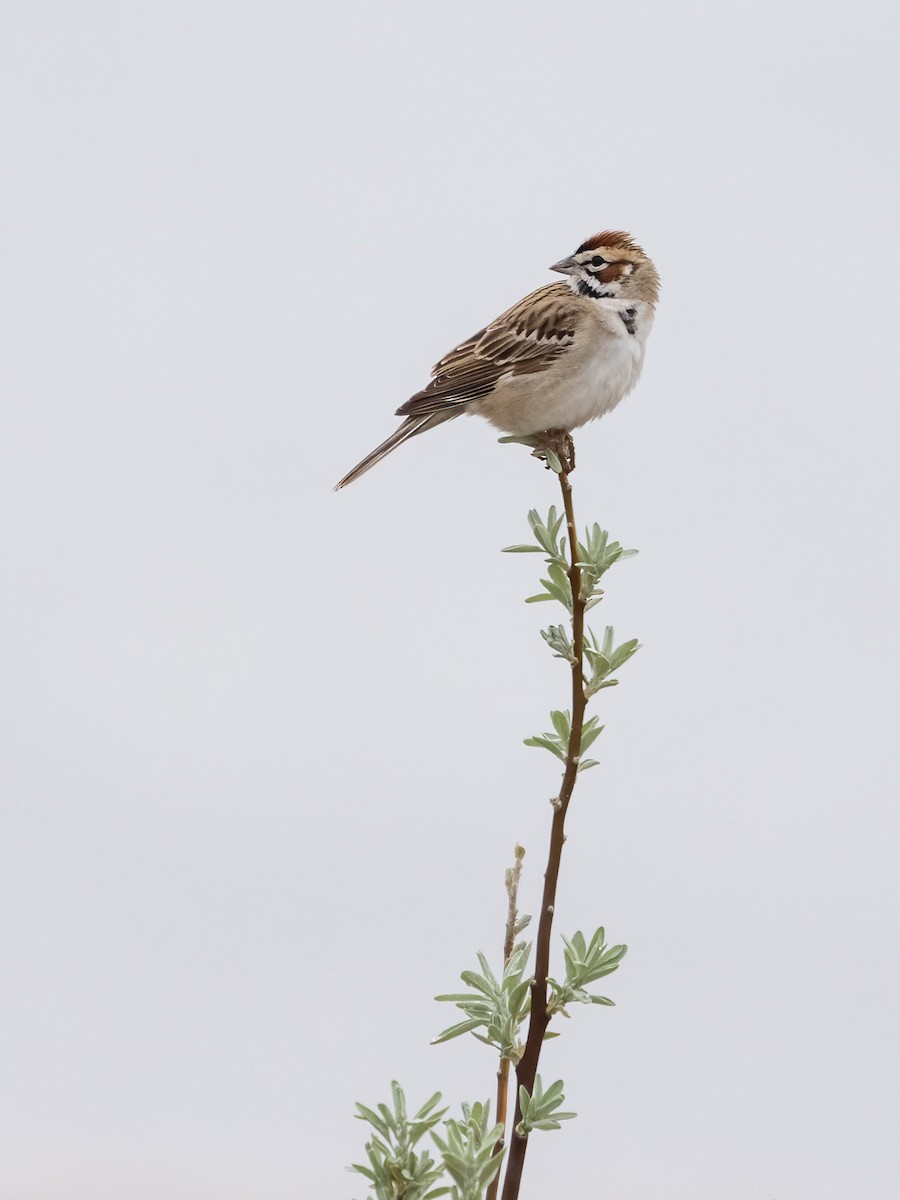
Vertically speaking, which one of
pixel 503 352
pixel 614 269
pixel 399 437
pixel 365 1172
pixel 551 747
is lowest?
pixel 365 1172

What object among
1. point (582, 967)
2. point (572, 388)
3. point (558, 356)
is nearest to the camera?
point (582, 967)

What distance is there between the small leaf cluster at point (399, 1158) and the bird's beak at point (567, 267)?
156 inches

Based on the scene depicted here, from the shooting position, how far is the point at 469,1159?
1.84 meters

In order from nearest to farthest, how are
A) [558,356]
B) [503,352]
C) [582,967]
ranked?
[582,967], [558,356], [503,352]

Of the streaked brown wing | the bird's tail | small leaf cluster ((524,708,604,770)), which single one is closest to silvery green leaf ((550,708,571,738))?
small leaf cluster ((524,708,604,770))

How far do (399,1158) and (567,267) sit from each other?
13.4 ft

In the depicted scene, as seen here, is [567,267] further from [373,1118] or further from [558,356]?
[373,1118]

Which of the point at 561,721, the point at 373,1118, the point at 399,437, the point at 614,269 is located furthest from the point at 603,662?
the point at 614,269

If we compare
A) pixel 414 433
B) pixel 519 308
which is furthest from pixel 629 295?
pixel 414 433

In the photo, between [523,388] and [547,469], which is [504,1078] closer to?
[547,469]

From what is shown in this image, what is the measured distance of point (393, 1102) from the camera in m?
1.92

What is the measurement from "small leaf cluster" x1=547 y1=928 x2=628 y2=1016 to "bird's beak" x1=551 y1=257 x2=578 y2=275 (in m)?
3.64

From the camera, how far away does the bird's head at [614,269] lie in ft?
17.0

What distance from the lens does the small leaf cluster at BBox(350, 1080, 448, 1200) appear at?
186 cm
